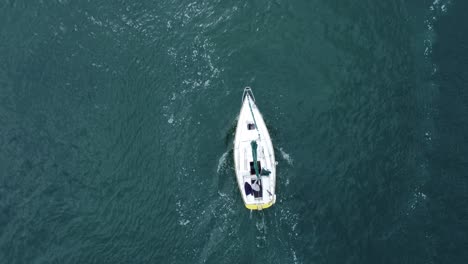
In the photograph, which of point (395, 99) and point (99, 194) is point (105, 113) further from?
point (395, 99)

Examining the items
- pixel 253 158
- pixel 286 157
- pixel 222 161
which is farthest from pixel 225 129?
pixel 286 157

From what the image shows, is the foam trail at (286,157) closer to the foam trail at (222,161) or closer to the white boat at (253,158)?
the white boat at (253,158)

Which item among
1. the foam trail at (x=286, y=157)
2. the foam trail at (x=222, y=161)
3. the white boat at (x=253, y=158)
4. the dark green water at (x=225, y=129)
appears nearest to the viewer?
the dark green water at (x=225, y=129)

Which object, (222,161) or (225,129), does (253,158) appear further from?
(225,129)

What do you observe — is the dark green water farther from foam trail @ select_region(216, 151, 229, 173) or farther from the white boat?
the white boat

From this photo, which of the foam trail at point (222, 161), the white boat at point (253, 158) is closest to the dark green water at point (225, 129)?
the foam trail at point (222, 161)

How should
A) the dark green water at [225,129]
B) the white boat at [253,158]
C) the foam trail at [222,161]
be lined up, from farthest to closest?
1. the foam trail at [222,161]
2. the white boat at [253,158]
3. the dark green water at [225,129]
